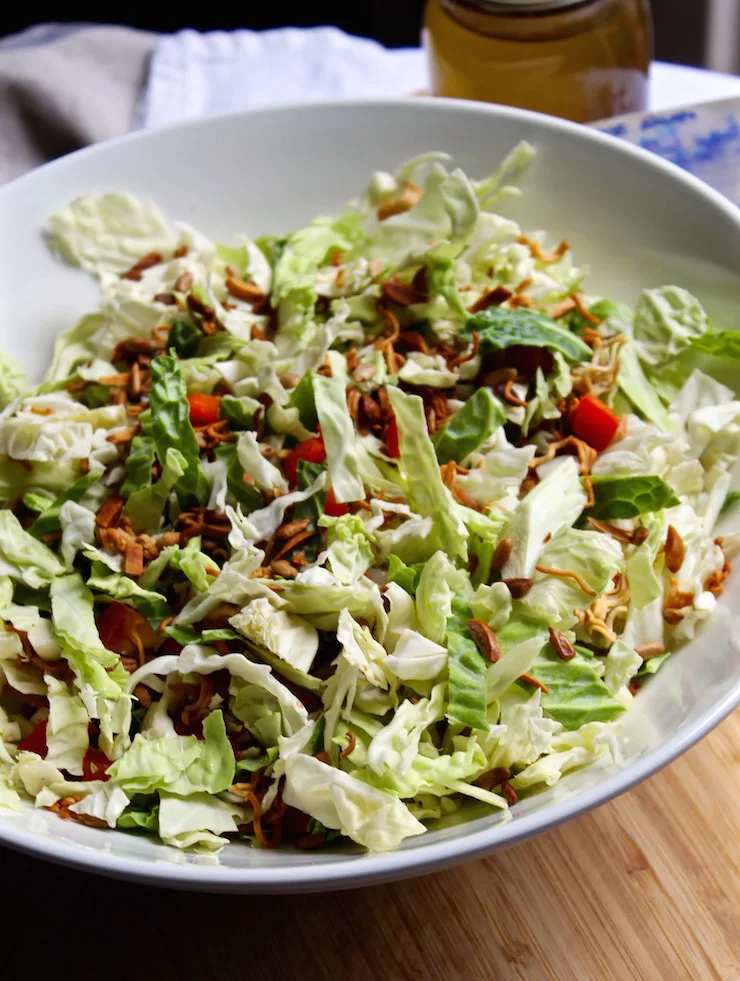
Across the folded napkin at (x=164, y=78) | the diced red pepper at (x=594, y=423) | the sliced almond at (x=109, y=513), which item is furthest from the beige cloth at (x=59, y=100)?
the diced red pepper at (x=594, y=423)

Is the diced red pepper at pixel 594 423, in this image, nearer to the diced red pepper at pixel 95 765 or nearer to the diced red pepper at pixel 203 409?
the diced red pepper at pixel 203 409

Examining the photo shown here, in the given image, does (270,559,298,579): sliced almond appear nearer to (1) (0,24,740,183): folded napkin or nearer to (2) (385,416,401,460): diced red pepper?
(2) (385,416,401,460): diced red pepper

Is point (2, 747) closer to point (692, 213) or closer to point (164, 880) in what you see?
point (164, 880)

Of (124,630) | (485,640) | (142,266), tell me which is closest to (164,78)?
(142,266)

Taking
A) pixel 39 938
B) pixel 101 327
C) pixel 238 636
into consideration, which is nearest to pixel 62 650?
pixel 238 636

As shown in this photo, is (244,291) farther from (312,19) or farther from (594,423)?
(312,19)

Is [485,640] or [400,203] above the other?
[400,203]
